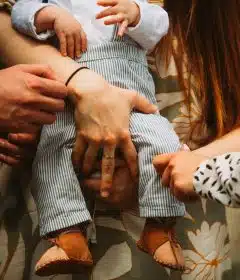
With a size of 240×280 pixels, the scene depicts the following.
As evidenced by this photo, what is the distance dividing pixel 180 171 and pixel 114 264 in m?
0.34

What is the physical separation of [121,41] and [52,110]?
0.92ft

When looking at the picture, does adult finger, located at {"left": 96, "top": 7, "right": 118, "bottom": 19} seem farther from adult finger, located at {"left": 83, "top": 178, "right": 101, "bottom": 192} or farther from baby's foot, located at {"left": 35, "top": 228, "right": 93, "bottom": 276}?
baby's foot, located at {"left": 35, "top": 228, "right": 93, "bottom": 276}

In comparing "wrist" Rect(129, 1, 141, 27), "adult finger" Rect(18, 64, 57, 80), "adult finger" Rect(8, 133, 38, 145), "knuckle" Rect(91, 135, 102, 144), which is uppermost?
"wrist" Rect(129, 1, 141, 27)

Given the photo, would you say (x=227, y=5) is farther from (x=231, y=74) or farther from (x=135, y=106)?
(x=135, y=106)

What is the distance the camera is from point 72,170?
1.11 m

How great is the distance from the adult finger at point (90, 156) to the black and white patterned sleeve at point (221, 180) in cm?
31

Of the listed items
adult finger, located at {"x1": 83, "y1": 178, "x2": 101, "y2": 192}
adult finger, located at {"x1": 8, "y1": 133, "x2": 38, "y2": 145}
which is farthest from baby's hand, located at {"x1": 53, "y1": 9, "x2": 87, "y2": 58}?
adult finger, located at {"x1": 83, "y1": 178, "x2": 101, "y2": 192}

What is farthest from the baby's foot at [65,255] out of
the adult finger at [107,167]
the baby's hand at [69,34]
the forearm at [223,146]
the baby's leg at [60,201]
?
the baby's hand at [69,34]

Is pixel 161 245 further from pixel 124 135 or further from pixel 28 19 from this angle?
pixel 28 19

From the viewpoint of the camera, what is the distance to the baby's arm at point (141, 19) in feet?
3.93

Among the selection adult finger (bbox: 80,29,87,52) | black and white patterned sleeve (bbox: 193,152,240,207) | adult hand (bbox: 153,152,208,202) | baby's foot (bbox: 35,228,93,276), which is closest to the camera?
black and white patterned sleeve (bbox: 193,152,240,207)

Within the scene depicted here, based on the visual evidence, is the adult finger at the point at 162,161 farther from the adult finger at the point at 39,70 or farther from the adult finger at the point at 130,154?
the adult finger at the point at 39,70

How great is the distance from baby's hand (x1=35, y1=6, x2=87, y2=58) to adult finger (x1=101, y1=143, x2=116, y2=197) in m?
0.27

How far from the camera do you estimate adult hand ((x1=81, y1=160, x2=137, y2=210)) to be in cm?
114
